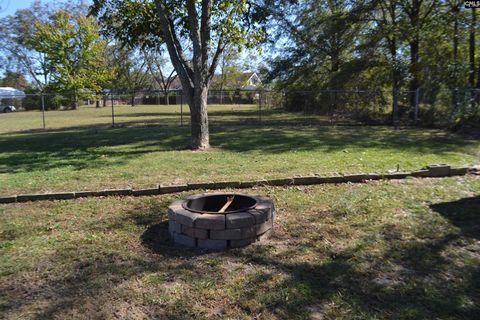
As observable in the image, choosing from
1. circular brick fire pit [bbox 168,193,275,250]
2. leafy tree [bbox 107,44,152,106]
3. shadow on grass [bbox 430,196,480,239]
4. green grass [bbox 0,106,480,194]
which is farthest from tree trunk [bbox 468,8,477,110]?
leafy tree [bbox 107,44,152,106]

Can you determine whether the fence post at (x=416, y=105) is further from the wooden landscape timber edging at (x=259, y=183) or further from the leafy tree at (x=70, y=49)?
the leafy tree at (x=70, y=49)

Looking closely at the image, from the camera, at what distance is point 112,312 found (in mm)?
3158

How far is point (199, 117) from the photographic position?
10.6m

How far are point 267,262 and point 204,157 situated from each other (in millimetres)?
5643

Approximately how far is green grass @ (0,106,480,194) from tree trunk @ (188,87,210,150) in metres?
0.39

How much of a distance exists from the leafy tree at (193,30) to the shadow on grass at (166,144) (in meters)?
1.45

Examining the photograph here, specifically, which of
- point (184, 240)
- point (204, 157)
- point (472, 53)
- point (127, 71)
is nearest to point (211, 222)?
point (184, 240)

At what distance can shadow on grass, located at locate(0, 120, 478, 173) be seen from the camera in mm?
9539

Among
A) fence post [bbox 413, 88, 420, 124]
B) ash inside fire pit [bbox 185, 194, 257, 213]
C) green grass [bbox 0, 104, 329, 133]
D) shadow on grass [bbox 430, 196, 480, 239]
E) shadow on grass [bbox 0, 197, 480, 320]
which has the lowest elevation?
shadow on grass [bbox 0, 197, 480, 320]

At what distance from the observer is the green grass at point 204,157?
7.44m

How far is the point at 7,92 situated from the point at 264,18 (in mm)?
52841

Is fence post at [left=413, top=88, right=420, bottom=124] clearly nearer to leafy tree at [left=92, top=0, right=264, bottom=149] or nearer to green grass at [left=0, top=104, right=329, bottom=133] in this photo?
green grass at [left=0, top=104, right=329, bottom=133]

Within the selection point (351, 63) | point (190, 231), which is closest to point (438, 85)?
point (351, 63)

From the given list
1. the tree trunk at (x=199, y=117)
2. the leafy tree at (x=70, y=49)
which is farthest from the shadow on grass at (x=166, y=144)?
the leafy tree at (x=70, y=49)
